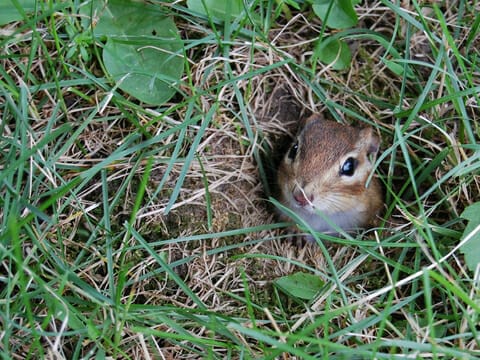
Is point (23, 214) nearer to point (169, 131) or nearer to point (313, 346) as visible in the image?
point (169, 131)

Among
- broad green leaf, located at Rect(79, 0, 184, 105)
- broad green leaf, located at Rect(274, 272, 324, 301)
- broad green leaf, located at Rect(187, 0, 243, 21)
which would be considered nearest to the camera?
broad green leaf, located at Rect(274, 272, 324, 301)

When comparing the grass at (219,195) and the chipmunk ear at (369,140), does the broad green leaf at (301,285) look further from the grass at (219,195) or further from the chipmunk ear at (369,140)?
the chipmunk ear at (369,140)

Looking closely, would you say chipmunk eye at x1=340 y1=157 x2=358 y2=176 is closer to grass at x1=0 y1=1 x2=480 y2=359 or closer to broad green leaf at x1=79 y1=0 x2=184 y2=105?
grass at x1=0 y1=1 x2=480 y2=359

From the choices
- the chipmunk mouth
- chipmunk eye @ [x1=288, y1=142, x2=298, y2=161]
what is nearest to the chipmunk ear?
chipmunk eye @ [x1=288, y1=142, x2=298, y2=161]

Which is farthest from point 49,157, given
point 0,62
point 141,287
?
point 141,287

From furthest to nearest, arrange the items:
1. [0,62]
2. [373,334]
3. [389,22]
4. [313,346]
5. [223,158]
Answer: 1. [389,22]
2. [223,158]
3. [0,62]
4. [373,334]
5. [313,346]
